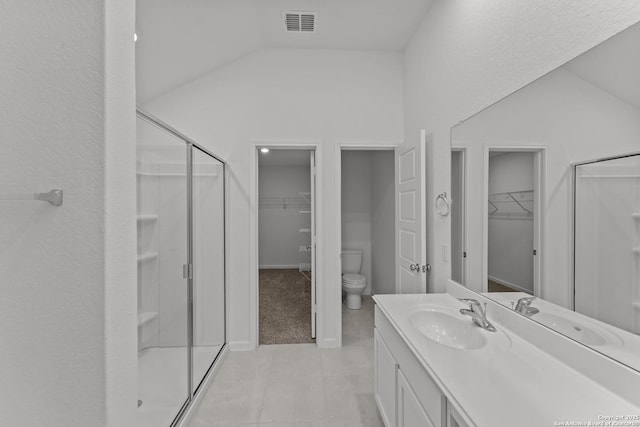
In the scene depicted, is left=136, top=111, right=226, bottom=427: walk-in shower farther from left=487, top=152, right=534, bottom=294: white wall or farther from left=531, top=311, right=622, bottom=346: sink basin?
left=531, top=311, right=622, bottom=346: sink basin

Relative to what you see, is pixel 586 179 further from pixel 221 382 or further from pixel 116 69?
pixel 221 382

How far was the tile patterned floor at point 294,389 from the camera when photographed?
178 cm

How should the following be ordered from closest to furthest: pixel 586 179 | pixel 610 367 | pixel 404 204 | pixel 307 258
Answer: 1. pixel 610 367
2. pixel 586 179
3. pixel 404 204
4. pixel 307 258

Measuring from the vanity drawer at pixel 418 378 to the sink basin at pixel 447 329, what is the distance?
131 millimetres

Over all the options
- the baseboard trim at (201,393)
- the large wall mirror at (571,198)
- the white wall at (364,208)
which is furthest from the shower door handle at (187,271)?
the white wall at (364,208)

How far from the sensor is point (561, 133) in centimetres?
107

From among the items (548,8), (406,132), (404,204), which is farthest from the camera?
(406,132)

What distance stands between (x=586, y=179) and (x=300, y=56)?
248cm

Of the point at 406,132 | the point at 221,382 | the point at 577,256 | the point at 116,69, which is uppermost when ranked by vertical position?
the point at 406,132

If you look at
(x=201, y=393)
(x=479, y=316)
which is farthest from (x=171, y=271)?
(x=479, y=316)

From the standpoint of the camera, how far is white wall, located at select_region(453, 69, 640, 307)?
2.92ft

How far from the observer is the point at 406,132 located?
265 cm

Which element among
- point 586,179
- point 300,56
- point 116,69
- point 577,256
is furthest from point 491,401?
point 300,56

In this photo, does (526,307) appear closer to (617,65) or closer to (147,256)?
(617,65)
